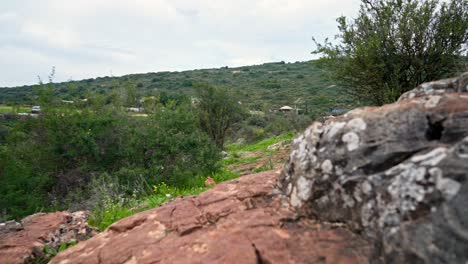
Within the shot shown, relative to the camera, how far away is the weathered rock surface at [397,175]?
162 cm

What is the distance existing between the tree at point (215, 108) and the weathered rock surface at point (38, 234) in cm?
1480

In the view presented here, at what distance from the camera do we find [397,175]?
75.9 inches

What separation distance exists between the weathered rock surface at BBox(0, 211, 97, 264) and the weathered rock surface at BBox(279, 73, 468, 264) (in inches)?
122

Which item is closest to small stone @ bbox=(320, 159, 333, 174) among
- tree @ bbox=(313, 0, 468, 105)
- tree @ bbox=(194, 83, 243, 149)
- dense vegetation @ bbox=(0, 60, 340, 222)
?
dense vegetation @ bbox=(0, 60, 340, 222)

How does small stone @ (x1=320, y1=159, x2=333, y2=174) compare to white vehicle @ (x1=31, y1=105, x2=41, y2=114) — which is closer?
small stone @ (x1=320, y1=159, x2=333, y2=174)

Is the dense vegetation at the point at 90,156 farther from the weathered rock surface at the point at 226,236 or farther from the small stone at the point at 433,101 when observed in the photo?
the small stone at the point at 433,101

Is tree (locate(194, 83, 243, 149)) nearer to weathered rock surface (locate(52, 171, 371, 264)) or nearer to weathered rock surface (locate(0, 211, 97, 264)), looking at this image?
weathered rock surface (locate(0, 211, 97, 264))

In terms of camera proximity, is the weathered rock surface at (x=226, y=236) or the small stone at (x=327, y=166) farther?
the small stone at (x=327, y=166)

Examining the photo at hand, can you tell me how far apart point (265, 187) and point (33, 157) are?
9200mm

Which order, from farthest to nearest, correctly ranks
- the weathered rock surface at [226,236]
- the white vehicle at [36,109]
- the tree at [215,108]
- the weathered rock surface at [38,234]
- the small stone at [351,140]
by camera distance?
the tree at [215,108] → the white vehicle at [36,109] → the weathered rock surface at [38,234] → the small stone at [351,140] → the weathered rock surface at [226,236]

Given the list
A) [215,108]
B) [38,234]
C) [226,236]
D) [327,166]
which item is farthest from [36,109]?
[327,166]

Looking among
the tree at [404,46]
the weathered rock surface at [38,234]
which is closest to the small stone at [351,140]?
the weathered rock surface at [38,234]

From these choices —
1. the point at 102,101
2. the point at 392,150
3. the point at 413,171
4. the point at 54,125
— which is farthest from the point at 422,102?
the point at 102,101

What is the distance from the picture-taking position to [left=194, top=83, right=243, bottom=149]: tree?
63.8 feet
